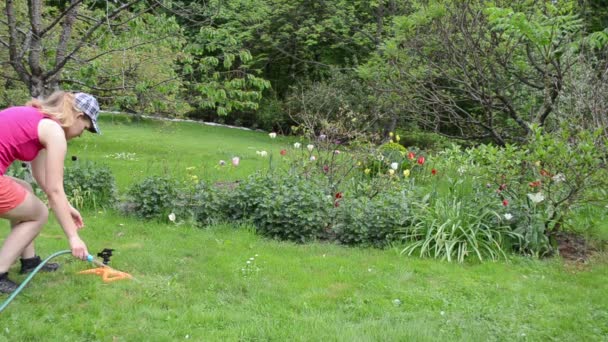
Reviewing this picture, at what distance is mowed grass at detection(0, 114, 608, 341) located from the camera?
3.43m

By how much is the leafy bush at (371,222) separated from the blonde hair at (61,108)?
2.87 metres

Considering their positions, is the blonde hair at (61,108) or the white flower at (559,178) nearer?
the blonde hair at (61,108)

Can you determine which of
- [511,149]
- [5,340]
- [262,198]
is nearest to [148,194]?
[262,198]

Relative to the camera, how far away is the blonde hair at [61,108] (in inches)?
140

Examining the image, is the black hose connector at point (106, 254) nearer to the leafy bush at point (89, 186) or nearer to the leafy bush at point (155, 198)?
the leafy bush at point (155, 198)

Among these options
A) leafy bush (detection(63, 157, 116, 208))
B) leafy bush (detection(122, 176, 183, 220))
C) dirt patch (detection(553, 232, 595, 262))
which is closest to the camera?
dirt patch (detection(553, 232, 595, 262))

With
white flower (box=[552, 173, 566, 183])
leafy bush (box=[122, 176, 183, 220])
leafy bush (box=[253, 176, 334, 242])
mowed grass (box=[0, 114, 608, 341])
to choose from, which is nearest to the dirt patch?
mowed grass (box=[0, 114, 608, 341])

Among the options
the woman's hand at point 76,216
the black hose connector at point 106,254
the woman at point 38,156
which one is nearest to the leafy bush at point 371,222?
the black hose connector at point 106,254

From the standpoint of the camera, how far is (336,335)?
338cm

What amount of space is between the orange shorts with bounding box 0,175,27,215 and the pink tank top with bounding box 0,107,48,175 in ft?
0.29

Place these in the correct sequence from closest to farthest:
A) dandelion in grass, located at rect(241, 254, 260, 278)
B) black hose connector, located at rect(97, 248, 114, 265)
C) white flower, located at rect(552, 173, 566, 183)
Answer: black hose connector, located at rect(97, 248, 114, 265) → dandelion in grass, located at rect(241, 254, 260, 278) → white flower, located at rect(552, 173, 566, 183)

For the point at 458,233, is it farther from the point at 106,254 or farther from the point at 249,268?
the point at 106,254

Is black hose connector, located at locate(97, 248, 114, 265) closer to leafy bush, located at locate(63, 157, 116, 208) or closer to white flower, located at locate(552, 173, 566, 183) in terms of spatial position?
leafy bush, located at locate(63, 157, 116, 208)

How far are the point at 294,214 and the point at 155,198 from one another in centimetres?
155
